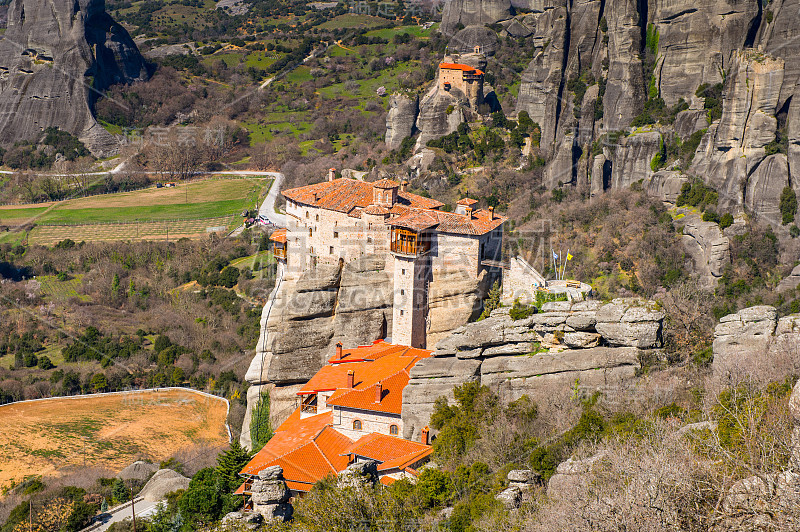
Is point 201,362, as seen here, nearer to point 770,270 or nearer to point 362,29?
point 770,270

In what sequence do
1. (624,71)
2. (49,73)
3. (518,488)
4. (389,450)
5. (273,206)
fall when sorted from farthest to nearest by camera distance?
(49,73) → (273,206) → (624,71) → (389,450) → (518,488)

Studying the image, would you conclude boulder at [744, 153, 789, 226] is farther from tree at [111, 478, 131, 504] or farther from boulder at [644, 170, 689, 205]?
tree at [111, 478, 131, 504]

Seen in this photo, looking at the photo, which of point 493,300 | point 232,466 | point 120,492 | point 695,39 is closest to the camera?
point 232,466

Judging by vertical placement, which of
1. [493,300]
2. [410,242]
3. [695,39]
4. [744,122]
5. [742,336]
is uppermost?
[695,39]

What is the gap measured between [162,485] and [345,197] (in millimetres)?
16428

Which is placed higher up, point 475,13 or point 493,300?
point 475,13

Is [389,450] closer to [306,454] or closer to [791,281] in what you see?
[306,454]

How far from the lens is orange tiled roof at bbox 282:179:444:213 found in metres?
42.4

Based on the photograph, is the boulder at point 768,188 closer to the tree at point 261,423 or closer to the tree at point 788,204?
the tree at point 788,204

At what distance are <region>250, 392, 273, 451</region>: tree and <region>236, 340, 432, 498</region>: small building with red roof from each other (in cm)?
220

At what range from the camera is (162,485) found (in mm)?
38625

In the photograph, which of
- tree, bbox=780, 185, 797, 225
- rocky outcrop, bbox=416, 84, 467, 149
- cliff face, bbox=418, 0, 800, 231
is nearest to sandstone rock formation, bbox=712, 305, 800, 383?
tree, bbox=780, 185, 797, 225

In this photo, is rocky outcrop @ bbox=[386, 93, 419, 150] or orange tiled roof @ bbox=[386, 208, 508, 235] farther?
rocky outcrop @ bbox=[386, 93, 419, 150]

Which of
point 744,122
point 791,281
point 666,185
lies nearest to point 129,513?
point 791,281
